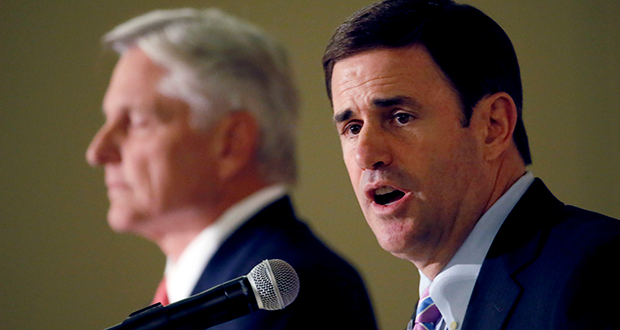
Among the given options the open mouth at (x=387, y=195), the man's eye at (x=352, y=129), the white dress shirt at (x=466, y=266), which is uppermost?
the man's eye at (x=352, y=129)

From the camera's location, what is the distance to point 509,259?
1.03 meters

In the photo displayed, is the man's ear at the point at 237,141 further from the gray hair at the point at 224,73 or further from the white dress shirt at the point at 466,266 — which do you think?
the white dress shirt at the point at 466,266

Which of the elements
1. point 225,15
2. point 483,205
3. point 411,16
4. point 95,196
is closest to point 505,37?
point 411,16

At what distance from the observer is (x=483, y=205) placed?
1.12m

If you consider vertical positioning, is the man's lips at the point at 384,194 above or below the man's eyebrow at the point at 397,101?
below

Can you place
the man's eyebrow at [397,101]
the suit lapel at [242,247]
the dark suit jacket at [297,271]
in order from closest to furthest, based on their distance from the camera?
the man's eyebrow at [397,101] < the dark suit jacket at [297,271] < the suit lapel at [242,247]

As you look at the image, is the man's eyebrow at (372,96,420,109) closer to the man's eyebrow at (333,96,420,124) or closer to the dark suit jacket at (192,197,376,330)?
the man's eyebrow at (333,96,420,124)

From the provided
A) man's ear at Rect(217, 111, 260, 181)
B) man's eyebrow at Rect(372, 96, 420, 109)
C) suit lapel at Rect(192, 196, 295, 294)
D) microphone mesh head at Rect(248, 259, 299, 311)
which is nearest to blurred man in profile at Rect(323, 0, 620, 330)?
man's eyebrow at Rect(372, 96, 420, 109)

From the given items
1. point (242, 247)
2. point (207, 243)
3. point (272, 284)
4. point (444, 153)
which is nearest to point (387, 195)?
point (444, 153)

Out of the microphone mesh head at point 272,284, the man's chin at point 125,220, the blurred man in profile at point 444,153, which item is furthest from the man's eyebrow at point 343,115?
the man's chin at point 125,220

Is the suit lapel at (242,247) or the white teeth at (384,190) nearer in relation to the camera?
the white teeth at (384,190)

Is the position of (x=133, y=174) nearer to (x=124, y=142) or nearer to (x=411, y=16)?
(x=124, y=142)

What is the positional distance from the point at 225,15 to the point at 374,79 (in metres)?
0.77

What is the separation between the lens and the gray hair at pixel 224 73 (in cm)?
158
